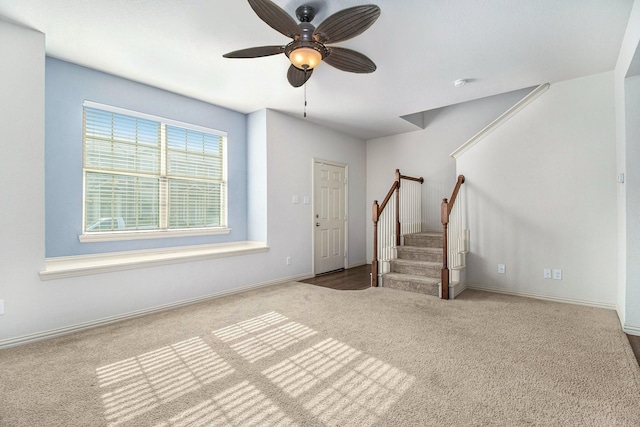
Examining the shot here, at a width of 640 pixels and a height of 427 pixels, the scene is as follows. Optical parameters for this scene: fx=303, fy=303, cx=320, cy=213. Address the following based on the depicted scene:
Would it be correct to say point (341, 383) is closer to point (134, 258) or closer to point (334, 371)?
point (334, 371)

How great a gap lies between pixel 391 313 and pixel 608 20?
10.2ft

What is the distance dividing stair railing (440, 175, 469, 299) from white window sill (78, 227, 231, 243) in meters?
3.05

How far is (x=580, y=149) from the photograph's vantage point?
3.50m

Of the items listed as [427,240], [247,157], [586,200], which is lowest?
[427,240]

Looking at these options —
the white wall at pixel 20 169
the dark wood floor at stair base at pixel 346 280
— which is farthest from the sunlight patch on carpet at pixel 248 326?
the white wall at pixel 20 169

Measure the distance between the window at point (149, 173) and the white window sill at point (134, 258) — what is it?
284mm

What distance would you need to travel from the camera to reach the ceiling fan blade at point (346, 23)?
1.93 meters

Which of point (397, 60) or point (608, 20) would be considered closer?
point (608, 20)

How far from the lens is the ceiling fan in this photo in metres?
1.96

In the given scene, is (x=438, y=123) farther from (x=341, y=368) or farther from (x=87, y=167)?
(x=87, y=167)

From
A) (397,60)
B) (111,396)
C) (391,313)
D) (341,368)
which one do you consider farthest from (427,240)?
(111,396)

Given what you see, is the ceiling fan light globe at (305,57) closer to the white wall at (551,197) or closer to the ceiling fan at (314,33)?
the ceiling fan at (314,33)

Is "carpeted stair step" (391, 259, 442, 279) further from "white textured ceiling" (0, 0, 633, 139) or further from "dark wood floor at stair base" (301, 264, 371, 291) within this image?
"white textured ceiling" (0, 0, 633, 139)

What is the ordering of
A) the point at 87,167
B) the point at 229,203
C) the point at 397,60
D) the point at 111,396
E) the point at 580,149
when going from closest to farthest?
the point at 111,396 → the point at 397,60 → the point at 87,167 → the point at 580,149 → the point at 229,203
